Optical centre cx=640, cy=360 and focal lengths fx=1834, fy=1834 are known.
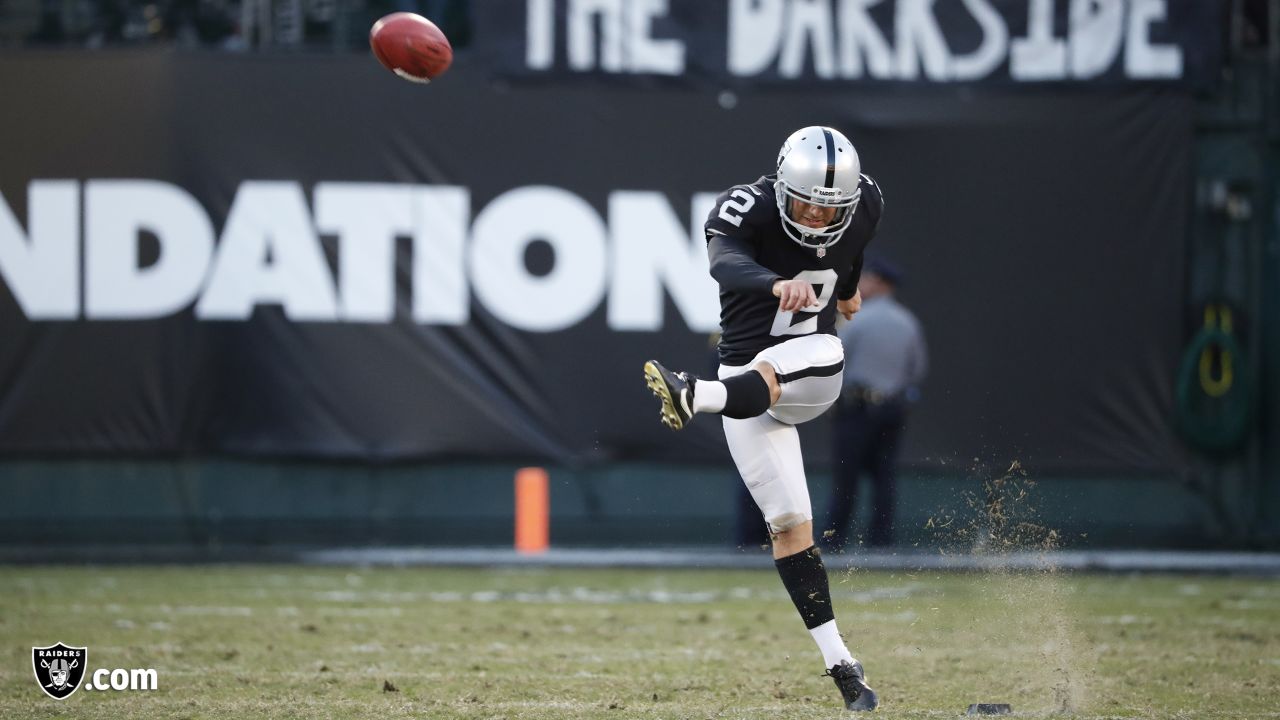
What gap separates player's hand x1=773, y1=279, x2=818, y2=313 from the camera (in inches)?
227

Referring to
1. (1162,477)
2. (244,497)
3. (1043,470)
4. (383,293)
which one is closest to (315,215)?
(383,293)

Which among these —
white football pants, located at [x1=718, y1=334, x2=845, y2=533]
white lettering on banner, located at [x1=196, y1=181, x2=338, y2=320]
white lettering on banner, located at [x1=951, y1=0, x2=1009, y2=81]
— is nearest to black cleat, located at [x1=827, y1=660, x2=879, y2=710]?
white football pants, located at [x1=718, y1=334, x2=845, y2=533]

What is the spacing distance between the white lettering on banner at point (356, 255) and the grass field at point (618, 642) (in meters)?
1.87

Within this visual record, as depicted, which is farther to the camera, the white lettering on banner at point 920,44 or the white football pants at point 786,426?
the white lettering on banner at point 920,44

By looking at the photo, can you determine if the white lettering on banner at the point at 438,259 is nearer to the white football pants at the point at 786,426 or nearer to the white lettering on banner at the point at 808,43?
the white lettering on banner at the point at 808,43

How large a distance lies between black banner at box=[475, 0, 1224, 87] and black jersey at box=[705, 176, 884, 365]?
591 cm

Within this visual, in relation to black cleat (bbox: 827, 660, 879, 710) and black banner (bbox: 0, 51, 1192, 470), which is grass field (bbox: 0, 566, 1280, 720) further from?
black banner (bbox: 0, 51, 1192, 470)

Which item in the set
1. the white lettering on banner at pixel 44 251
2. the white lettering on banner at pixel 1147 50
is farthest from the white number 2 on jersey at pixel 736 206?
the white lettering on banner at pixel 44 251

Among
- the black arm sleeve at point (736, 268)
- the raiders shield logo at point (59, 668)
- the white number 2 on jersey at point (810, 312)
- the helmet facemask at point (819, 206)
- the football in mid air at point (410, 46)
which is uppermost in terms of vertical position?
the football in mid air at point (410, 46)

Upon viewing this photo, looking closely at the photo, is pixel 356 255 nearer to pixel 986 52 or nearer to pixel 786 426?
pixel 986 52

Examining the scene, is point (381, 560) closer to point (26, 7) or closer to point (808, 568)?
point (26, 7)

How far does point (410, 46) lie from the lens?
23.6 ft

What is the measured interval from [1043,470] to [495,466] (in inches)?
144

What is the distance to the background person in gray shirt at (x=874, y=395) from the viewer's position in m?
11.3
